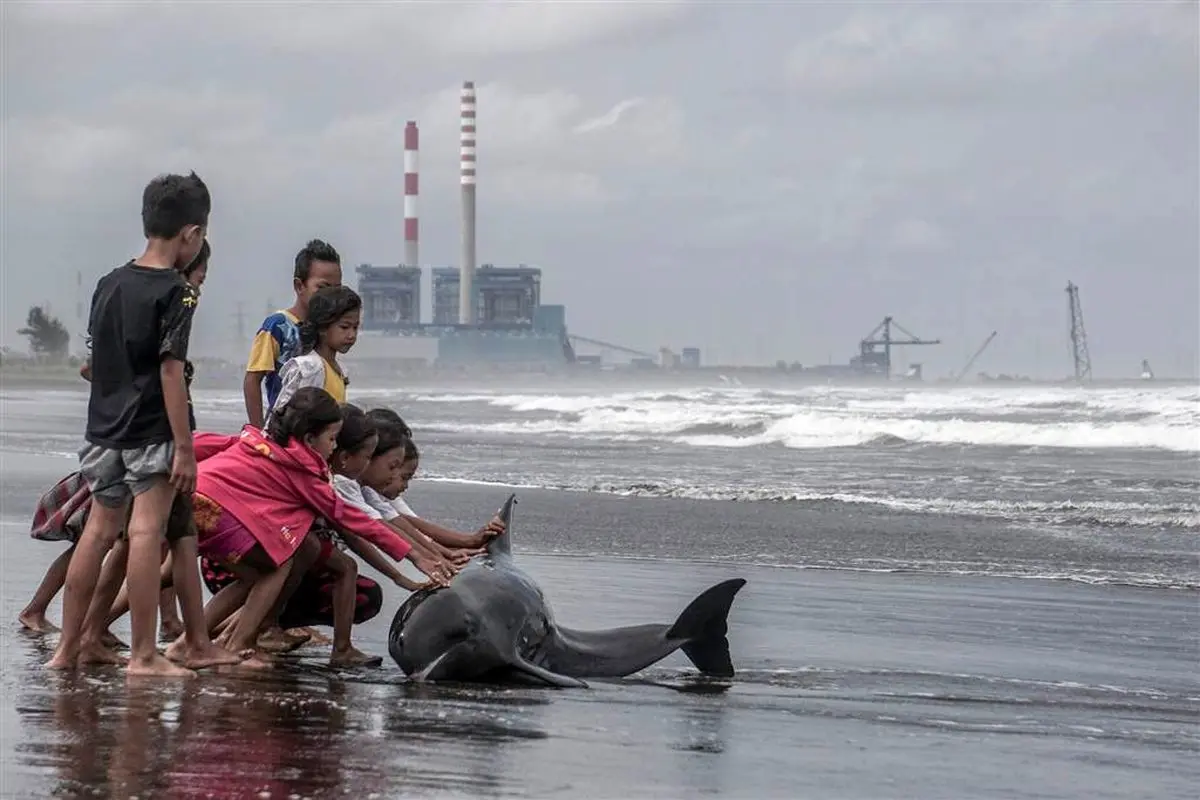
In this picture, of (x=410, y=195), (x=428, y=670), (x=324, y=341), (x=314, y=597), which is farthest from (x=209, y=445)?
(x=410, y=195)

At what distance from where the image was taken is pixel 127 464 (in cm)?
588

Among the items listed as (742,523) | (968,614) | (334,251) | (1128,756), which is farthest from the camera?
(742,523)

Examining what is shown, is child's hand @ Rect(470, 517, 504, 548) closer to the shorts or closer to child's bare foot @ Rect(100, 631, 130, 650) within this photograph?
the shorts

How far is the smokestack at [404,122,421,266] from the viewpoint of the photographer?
14088 cm

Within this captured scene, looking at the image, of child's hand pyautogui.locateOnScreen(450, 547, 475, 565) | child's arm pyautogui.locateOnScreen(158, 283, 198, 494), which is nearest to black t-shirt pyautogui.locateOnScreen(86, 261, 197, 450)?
child's arm pyautogui.locateOnScreen(158, 283, 198, 494)

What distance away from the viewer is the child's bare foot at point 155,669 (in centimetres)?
578

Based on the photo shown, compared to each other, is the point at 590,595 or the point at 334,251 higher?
the point at 334,251

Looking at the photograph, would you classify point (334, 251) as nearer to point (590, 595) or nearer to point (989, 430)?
point (590, 595)

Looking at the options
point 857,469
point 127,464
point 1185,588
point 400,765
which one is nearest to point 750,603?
point 1185,588

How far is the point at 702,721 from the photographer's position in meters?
5.35

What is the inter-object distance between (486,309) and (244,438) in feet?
488

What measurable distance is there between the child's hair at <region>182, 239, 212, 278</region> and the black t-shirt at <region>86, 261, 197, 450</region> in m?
0.39

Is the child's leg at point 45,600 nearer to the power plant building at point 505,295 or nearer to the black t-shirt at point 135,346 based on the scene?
the black t-shirt at point 135,346

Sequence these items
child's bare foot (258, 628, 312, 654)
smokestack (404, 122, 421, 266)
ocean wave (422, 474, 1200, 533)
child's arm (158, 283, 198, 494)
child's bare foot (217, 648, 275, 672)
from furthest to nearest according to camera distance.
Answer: smokestack (404, 122, 421, 266) < ocean wave (422, 474, 1200, 533) < child's bare foot (258, 628, 312, 654) < child's bare foot (217, 648, 275, 672) < child's arm (158, 283, 198, 494)
